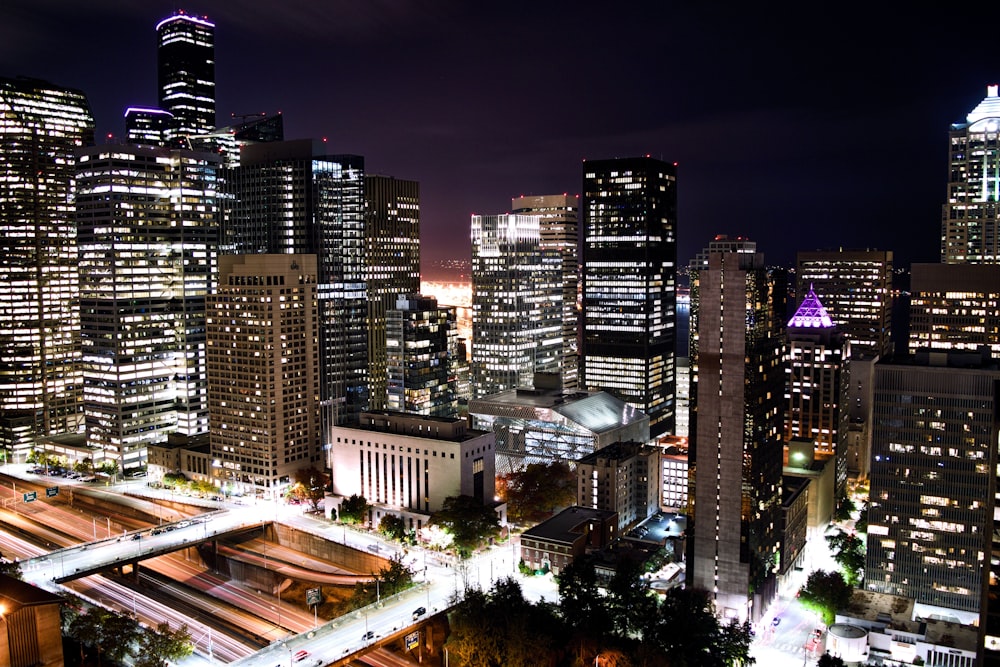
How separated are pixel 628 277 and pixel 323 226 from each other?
56.5m

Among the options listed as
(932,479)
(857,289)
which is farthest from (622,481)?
(857,289)

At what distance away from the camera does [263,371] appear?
385 ft

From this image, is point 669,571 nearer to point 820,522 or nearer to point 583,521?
point 583,521

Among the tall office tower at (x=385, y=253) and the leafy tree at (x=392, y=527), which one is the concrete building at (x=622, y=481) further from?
the tall office tower at (x=385, y=253)

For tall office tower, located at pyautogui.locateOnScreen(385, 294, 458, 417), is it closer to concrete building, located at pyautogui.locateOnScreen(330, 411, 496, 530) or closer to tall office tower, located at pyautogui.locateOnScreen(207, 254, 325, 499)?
tall office tower, located at pyautogui.locateOnScreen(207, 254, 325, 499)

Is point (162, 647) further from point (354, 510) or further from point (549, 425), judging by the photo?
point (549, 425)

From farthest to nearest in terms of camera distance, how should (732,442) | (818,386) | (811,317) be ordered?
(811,317) < (818,386) < (732,442)

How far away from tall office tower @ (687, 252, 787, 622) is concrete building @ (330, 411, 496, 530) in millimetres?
31768

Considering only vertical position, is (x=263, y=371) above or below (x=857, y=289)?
below

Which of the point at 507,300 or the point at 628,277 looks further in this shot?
the point at 507,300

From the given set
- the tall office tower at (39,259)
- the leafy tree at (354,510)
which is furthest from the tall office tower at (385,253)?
the tall office tower at (39,259)

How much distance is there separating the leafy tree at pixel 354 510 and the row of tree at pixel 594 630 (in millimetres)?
31624

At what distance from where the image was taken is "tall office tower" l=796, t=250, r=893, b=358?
7347 inches

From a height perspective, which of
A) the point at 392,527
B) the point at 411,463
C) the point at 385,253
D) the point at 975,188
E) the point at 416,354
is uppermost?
the point at 975,188
